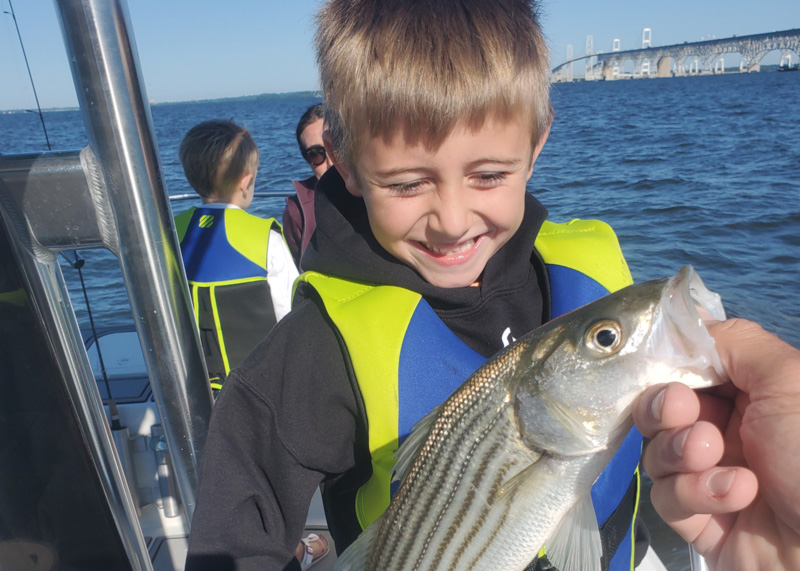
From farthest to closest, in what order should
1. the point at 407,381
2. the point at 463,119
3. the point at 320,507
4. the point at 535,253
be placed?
the point at 320,507 < the point at 535,253 < the point at 407,381 < the point at 463,119

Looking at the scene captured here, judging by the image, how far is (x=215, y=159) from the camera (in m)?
5.85

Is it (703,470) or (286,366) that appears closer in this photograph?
(703,470)

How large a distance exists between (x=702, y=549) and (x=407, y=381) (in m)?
1.03

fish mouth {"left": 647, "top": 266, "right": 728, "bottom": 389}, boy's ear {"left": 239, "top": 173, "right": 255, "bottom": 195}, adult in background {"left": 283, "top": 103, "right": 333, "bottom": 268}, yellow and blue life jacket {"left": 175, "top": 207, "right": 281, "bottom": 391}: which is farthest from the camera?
boy's ear {"left": 239, "top": 173, "right": 255, "bottom": 195}

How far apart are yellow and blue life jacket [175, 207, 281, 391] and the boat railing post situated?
10.2 ft

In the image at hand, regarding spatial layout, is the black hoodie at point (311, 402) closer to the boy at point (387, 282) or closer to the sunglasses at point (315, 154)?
the boy at point (387, 282)

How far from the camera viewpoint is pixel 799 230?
42.5 feet

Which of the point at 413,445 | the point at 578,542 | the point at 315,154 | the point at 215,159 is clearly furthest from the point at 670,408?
the point at 315,154

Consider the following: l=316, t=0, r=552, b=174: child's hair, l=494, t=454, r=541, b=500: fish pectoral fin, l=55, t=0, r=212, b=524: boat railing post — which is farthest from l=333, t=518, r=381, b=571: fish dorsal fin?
l=316, t=0, r=552, b=174: child's hair

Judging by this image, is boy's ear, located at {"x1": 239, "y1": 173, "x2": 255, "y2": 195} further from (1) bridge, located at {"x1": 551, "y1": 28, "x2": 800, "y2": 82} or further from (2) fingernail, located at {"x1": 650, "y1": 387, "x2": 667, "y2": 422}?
(1) bridge, located at {"x1": 551, "y1": 28, "x2": 800, "y2": 82}

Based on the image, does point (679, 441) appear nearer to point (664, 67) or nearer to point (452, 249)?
point (452, 249)

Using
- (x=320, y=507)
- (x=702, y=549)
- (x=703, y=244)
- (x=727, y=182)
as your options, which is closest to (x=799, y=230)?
(x=703, y=244)

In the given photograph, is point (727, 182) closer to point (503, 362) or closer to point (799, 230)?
point (799, 230)

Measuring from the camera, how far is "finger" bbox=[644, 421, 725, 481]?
1431 millimetres
